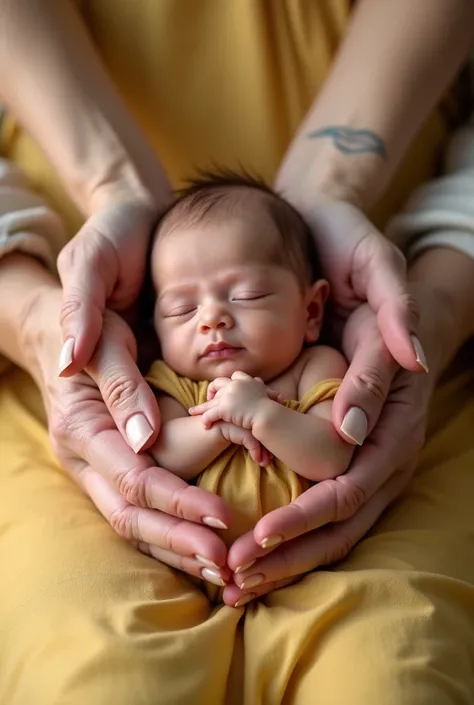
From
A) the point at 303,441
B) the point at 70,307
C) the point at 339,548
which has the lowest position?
the point at 339,548

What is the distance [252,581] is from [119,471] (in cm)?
16

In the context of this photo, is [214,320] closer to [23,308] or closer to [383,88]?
[23,308]

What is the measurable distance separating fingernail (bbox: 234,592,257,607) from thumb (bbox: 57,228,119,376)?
26 centimetres

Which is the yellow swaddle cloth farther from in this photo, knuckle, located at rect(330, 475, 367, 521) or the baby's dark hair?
the baby's dark hair

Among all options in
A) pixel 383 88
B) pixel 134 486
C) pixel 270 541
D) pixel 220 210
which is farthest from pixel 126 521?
pixel 383 88

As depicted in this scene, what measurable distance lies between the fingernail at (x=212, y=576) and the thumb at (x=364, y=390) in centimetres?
17

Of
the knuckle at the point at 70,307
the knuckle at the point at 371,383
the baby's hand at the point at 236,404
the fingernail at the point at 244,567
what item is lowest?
the fingernail at the point at 244,567

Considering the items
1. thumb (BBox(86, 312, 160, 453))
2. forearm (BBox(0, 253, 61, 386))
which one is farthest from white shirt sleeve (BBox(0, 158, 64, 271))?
thumb (BBox(86, 312, 160, 453))

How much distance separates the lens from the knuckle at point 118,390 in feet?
2.53

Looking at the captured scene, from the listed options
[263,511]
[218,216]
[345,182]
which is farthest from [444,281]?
[263,511]

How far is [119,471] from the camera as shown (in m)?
0.75

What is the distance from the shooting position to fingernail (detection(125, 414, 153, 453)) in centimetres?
75

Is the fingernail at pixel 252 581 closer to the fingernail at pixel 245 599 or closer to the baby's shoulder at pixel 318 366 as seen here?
the fingernail at pixel 245 599

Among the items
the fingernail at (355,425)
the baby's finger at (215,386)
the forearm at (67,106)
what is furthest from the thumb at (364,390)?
the forearm at (67,106)
